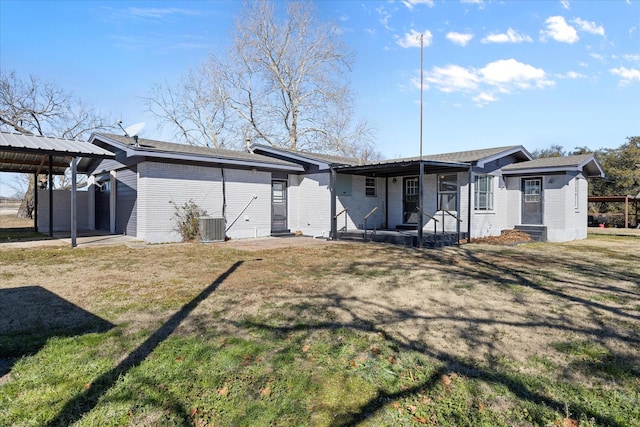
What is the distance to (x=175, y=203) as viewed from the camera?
40.5 feet

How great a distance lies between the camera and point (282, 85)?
28703 millimetres

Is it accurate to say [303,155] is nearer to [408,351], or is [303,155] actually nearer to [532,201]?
[532,201]

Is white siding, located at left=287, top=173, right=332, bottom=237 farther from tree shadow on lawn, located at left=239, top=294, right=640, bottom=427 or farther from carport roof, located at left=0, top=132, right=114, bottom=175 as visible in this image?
tree shadow on lawn, located at left=239, top=294, right=640, bottom=427

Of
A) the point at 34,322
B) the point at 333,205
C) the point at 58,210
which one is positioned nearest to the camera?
the point at 34,322

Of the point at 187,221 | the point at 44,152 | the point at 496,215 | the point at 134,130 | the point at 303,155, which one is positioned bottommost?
the point at 187,221

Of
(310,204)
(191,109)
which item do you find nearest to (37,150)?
(310,204)

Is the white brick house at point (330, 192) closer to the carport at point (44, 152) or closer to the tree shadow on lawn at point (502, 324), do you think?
the carport at point (44, 152)

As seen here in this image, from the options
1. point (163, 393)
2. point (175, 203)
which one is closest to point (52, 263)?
point (175, 203)

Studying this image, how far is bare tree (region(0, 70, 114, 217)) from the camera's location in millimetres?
27062

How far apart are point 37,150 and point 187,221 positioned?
14.5ft

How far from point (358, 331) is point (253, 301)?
175 centimetres

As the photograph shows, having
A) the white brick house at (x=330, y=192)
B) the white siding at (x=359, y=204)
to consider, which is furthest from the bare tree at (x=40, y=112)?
the white siding at (x=359, y=204)

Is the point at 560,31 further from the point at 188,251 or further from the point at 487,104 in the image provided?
the point at 188,251

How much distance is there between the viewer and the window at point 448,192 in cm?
1400
